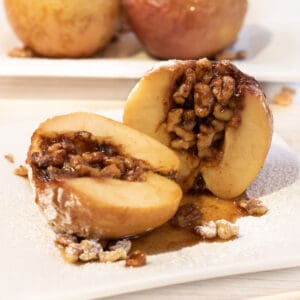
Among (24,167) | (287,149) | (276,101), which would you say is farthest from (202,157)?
(276,101)

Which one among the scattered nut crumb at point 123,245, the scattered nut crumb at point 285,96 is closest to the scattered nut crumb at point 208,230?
the scattered nut crumb at point 123,245

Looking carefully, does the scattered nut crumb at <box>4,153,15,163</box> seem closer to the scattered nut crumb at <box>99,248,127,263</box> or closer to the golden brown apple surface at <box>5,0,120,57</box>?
the scattered nut crumb at <box>99,248,127,263</box>

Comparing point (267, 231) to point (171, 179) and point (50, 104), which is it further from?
point (50, 104)

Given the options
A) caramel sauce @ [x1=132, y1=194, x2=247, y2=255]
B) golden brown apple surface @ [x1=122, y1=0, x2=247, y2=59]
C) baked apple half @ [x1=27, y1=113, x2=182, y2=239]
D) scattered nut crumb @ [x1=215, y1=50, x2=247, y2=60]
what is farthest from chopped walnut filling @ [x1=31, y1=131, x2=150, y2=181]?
scattered nut crumb @ [x1=215, y1=50, x2=247, y2=60]

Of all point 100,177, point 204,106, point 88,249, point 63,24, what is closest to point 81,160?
point 100,177

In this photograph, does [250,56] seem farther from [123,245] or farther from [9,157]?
[123,245]
